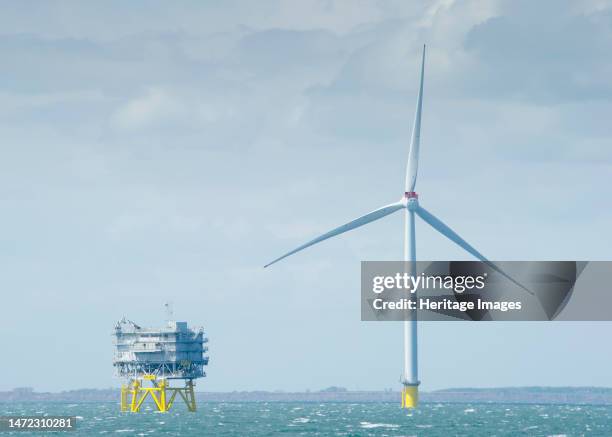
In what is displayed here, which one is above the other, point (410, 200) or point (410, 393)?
point (410, 200)

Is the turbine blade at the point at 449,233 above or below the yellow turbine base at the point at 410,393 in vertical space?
above

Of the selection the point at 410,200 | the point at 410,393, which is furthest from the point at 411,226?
the point at 410,393

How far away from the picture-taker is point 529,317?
144375 mm

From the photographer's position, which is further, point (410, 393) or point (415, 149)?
point (410, 393)

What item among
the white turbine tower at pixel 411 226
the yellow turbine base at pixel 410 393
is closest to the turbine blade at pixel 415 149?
the white turbine tower at pixel 411 226

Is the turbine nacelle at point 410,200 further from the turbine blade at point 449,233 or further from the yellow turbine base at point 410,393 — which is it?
the yellow turbine base at point 410,393

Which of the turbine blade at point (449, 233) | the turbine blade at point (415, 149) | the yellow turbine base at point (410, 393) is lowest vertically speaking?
the yellow turbine base at point (410, 393)

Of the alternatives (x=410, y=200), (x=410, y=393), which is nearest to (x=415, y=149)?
(x=410, y=200)

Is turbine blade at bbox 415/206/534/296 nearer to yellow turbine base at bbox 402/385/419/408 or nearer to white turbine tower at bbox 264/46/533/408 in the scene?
white turbine tower at bbox 264/46/533/408

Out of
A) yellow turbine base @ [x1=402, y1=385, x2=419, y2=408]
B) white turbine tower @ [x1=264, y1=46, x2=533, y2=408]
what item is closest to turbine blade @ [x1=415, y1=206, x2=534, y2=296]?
white turbine tower @ [x1=264, y1=46, x2=533, y2=408]

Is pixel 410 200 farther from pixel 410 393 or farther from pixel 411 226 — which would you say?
pixel 410 393

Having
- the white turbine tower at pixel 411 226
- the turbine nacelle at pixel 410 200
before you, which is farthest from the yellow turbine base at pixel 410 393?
the turbine nacelle at pixel 410 200

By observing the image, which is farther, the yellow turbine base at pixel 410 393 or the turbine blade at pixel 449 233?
the yellow turbine base at pixel 410 393

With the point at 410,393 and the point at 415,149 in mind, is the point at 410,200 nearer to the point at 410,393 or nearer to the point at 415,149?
the point at 415,149
